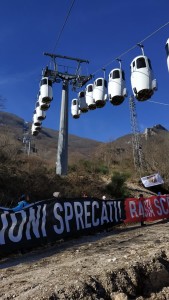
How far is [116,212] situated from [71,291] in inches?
390

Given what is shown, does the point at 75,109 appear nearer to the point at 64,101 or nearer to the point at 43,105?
the point at 43,105

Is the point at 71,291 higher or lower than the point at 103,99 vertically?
lower

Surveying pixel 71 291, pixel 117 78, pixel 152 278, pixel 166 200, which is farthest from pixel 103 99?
pixel 71 291

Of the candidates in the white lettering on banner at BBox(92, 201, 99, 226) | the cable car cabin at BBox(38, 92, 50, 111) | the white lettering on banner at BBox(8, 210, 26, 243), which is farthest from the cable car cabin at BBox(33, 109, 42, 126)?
the white lettering on banner at BBox(8, 210, 26, 243)

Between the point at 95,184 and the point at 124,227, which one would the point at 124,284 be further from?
the point at 95,184

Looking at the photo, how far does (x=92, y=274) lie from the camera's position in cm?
680

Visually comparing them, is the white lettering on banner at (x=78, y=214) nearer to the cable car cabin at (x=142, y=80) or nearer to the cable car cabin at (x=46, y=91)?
the cable car cabin at (x=142, y=80)

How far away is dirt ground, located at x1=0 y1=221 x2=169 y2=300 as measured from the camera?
610 cm

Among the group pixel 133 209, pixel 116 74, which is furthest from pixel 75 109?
pixel 133 209

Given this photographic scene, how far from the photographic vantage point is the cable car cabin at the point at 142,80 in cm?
1329

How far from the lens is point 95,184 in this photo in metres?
26.5

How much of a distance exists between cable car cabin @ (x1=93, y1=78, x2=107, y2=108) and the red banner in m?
4.59

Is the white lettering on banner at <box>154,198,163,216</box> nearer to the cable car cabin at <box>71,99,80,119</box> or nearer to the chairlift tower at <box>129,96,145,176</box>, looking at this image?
the cable car cabin at <box>71,99,80,119</box>

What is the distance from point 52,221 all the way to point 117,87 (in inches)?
241
